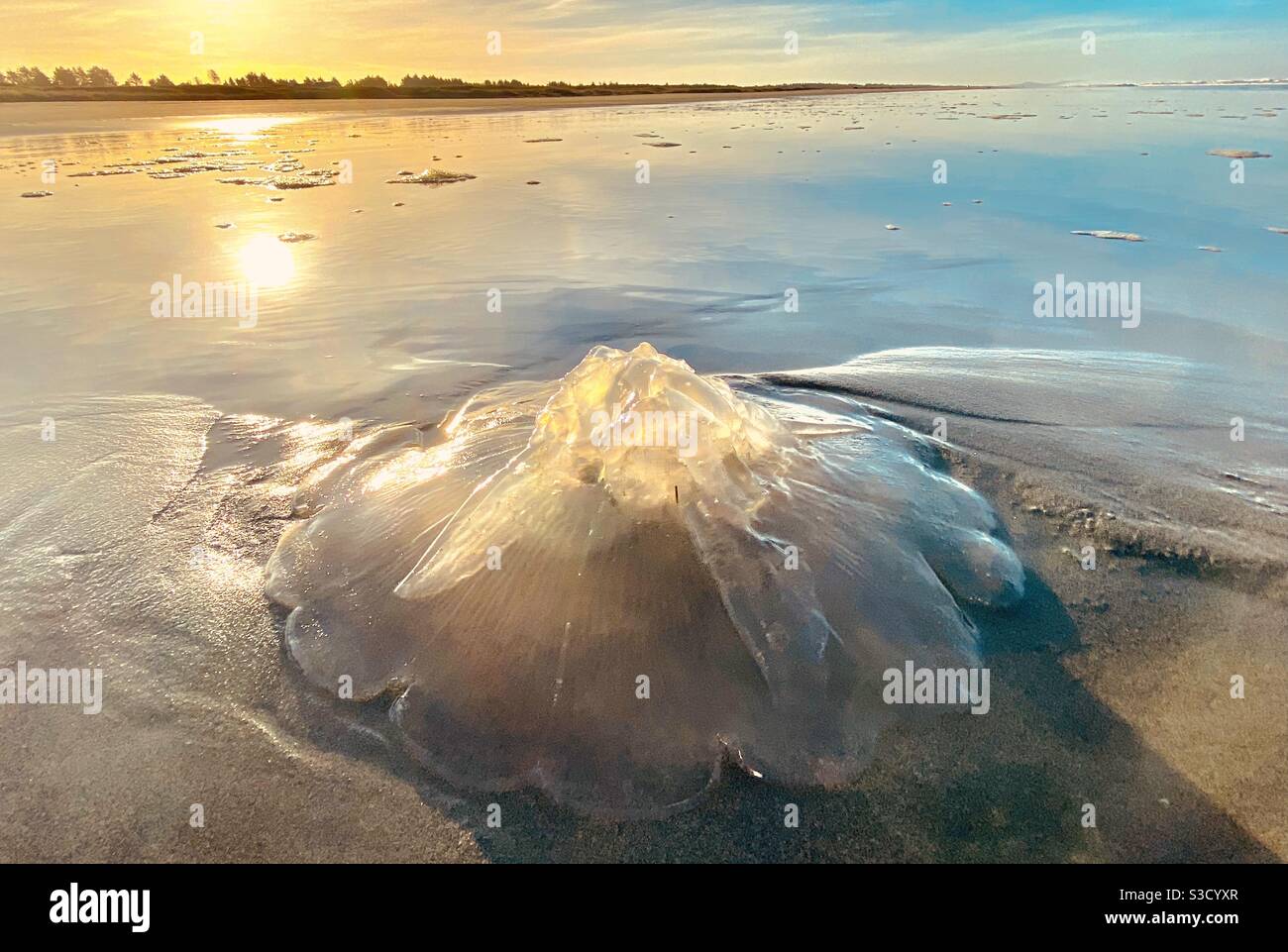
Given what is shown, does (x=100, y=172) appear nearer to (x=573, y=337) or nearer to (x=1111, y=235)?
(x=573, y=337)

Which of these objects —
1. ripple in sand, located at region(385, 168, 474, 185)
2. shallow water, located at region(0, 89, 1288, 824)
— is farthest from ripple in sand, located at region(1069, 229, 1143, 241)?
ripple in sand, located at region(385, 168, 474, 185)

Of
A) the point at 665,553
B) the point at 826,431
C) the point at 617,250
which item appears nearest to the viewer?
the point at 665,553

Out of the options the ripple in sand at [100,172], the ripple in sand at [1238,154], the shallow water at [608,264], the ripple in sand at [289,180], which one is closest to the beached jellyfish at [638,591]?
the shallow water at [608,264]

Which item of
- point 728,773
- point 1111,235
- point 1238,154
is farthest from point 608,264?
point 1238,154

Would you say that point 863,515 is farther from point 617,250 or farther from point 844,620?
point 617,250
